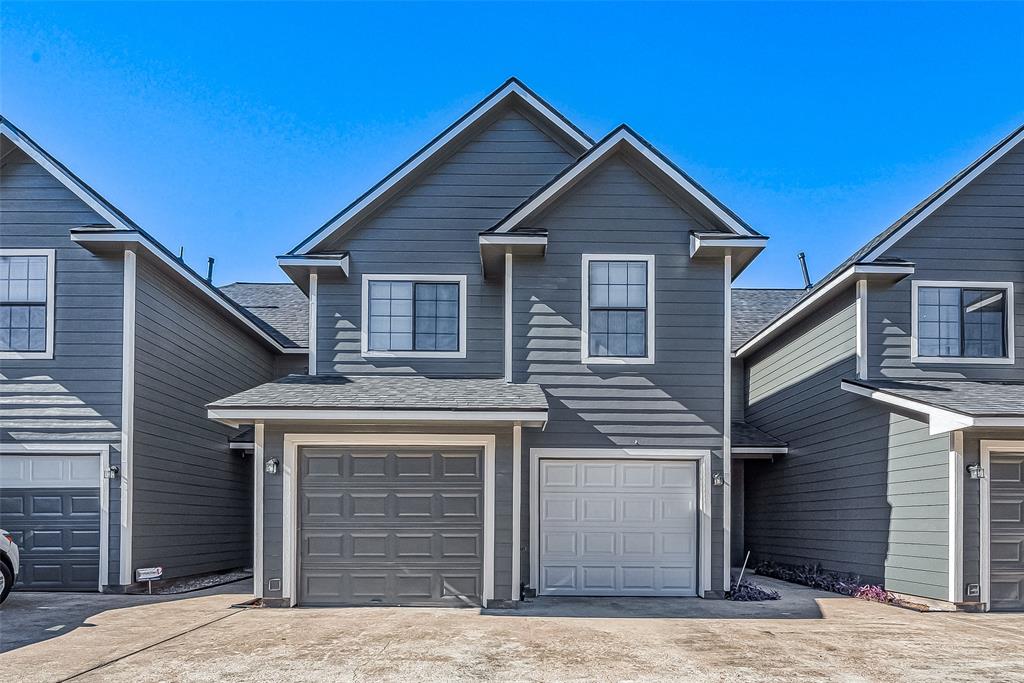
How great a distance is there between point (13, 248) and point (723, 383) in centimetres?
1110

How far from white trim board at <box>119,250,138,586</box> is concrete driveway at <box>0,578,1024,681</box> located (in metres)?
1.07

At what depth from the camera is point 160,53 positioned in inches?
510

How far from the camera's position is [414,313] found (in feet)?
40.9

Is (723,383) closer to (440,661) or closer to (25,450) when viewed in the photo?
(440,661)

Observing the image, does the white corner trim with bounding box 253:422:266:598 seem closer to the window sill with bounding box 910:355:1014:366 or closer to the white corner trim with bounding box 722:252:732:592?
the white corner trim with bounding box 722:252:732:592

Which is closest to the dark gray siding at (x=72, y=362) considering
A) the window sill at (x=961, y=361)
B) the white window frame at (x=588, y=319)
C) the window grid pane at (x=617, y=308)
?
the white window frame at (x=588, y=319)

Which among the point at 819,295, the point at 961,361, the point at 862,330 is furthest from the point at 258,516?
the point at 961,361

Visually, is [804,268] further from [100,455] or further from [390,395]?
[100,455]

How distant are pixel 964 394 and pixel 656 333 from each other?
437 centimetres

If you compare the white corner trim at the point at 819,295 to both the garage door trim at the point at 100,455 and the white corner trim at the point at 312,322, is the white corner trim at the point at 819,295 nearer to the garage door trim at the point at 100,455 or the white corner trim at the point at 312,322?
the white corner trim at the point at 312,322

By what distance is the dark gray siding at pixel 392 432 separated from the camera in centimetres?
1015

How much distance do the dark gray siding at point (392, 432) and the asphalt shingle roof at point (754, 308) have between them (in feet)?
27.0

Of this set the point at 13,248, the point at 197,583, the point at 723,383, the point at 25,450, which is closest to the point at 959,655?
the point at 723,383

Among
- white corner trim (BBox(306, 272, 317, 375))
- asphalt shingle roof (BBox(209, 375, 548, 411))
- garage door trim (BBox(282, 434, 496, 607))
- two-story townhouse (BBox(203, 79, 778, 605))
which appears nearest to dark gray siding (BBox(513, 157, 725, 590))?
two-story townhouse (BBox(203, 79, 778, 605))
